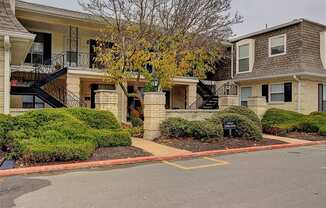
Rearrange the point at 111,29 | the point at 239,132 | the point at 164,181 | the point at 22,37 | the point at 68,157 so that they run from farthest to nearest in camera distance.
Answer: the point at 111,29, the point at 239,132, the point at 22,37, the point at 68,157, the point at 164,181

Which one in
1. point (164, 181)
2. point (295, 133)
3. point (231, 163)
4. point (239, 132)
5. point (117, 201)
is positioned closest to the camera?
point (117, 201)

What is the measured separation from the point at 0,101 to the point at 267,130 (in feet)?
43.0

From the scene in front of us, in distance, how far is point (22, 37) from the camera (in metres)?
11.0

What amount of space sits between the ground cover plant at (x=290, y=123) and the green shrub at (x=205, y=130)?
16.7ft

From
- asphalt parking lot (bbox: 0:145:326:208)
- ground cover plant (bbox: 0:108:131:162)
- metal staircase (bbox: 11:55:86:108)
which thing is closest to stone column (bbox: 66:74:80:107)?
metal staircase (bbox: 11:55:86:108)

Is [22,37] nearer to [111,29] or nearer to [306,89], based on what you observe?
[111,29]

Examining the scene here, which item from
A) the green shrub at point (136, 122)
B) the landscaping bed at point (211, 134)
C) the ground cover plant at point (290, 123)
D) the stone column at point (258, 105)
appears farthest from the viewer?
the stone column at point (258, 105)

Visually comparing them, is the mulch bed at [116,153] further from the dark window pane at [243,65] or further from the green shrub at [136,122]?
the dark window pane at [243,65]

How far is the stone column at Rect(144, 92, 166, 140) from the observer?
1303cm

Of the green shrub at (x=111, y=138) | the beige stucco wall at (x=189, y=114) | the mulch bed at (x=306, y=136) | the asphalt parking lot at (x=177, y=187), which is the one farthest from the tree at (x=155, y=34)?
the asphalt parking lot at (x=177, y=187)

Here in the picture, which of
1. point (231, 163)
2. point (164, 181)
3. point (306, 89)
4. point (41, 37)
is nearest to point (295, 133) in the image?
point (306, 89)

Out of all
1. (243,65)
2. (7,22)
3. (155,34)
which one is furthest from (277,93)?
(7,22)

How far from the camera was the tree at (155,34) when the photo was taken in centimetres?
1498

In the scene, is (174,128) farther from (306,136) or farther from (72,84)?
(72,84)
